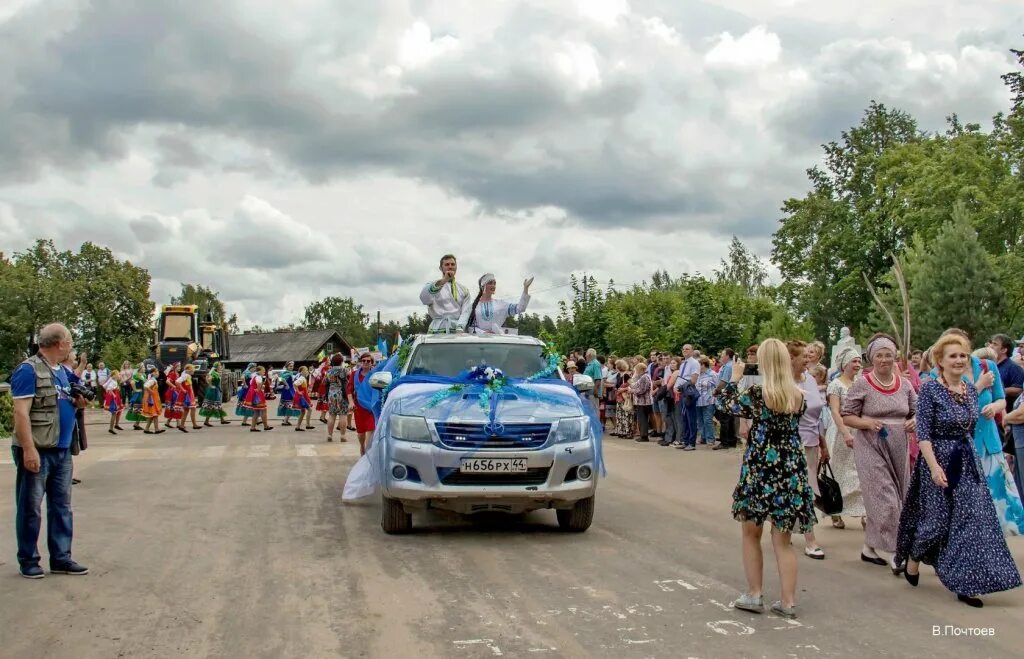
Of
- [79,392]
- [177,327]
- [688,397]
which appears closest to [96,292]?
[177,327]

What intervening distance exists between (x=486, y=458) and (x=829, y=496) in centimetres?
304

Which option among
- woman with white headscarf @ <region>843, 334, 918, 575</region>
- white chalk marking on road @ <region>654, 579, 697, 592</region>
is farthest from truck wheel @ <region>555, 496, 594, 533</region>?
woman with white headscarf @ <region>843, 334, 918, 575</region>

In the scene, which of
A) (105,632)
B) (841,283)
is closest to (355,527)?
(105,632)

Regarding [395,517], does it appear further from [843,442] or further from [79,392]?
[843,442]

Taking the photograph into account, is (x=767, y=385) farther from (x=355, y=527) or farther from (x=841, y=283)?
(x=841, y=283)

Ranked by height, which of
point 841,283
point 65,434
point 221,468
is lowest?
point 221,468

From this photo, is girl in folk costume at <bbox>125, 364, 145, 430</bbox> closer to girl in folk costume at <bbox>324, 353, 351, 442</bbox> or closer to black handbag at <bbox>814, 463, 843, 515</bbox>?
girl in folk costume at <bbox>324, 353, 351, 442</bbox>

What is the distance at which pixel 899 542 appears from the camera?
7.30 m

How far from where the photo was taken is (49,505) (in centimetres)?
754

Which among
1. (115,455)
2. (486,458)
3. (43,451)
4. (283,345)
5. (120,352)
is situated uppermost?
(283,345)

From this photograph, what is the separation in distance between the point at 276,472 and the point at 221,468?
1173mm

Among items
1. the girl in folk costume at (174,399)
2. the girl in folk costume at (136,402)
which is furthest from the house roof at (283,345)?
the girl in folk costume at (174,399)

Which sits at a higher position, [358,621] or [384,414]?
[384,414]

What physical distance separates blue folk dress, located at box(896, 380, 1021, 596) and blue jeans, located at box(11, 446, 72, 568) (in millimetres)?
6418
